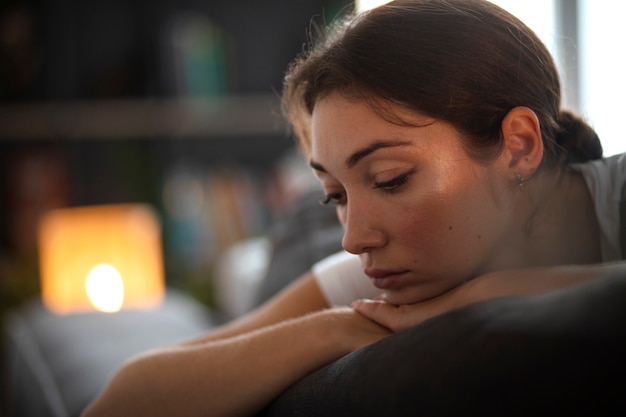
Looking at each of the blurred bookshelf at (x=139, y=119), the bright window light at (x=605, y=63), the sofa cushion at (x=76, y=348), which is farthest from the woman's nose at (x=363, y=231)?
the blurred bookshelf at (x=139, y=119)

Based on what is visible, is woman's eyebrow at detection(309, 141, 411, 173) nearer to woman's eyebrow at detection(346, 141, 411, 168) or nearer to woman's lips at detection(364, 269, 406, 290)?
woman's eyebrow at detection(346, 141, 411, 168)

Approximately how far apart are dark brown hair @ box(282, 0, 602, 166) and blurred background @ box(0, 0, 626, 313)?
8.33 ft

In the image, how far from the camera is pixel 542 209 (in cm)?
91

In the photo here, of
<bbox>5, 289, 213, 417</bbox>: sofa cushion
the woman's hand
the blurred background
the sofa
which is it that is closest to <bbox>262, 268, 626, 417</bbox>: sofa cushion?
the sofa

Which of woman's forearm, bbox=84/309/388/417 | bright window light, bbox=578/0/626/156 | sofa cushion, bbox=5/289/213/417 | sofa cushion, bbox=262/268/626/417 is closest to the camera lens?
sofa cushion, bbox=262/268/626/417

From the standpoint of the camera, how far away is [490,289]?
0.70 m

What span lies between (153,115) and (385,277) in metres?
3.09

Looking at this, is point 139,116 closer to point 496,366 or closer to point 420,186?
point 420,186

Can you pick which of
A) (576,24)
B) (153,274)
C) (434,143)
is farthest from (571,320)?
(153,274)

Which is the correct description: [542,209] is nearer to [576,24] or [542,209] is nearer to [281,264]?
[281,264]

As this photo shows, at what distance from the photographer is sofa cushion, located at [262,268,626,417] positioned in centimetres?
48

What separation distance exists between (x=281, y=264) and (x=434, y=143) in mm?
879

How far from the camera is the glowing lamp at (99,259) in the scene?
10.1 feet

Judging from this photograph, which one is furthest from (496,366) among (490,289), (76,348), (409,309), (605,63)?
(605,63)
